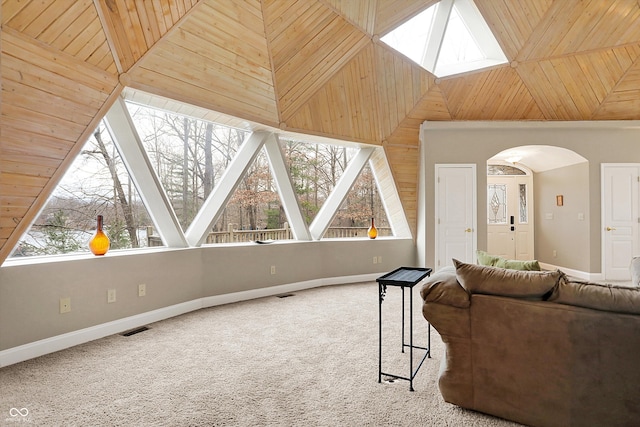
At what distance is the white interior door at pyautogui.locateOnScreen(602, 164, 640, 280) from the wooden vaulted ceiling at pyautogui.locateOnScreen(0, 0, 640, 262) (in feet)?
3.43

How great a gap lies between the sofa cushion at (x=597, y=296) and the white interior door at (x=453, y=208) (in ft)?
13.5

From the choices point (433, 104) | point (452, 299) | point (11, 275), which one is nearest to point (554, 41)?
point (433, 104)

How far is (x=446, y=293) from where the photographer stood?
7.15 feet

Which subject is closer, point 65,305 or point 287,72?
point 65,305

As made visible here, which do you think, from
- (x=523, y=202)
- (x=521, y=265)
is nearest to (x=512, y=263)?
(x=521, y=265)

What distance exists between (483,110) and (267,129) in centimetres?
403

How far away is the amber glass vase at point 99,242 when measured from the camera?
11.6 ft

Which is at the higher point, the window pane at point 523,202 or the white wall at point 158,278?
the window pane at point 523,202

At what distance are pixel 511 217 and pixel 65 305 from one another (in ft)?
28.0

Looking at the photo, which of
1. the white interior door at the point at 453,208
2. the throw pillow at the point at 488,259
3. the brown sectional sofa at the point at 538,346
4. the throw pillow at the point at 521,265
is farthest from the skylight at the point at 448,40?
the brown sectional sofa at the point at 538,346

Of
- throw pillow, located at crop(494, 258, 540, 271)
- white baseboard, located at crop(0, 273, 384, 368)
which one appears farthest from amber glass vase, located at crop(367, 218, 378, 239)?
throw pillow, located at crop(494, 258, 540, 271)

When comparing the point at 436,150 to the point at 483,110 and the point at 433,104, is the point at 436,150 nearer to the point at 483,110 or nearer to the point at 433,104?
the point at 433,104

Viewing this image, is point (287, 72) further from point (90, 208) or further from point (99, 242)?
point (99, 242)

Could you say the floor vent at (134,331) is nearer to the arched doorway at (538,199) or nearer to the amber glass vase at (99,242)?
the amber glass vase at (99,242)
